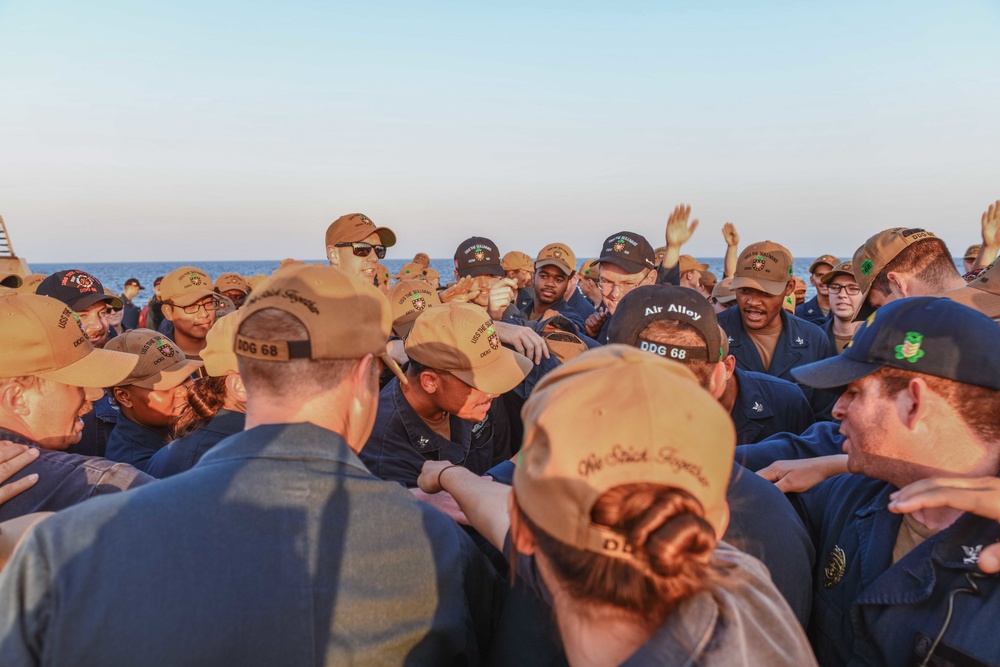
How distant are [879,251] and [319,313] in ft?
15.3

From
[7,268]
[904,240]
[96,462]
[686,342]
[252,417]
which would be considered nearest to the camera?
[252,417]

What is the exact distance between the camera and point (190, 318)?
754cm

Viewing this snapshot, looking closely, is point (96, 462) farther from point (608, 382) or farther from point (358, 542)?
point (608, 382)

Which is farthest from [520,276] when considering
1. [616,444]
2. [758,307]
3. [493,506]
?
[616,444]

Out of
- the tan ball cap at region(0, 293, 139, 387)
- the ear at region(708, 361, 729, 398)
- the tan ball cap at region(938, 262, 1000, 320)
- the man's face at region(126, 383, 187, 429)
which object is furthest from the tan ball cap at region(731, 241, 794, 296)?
the tan ball cap at region(0, 293, 139, 387)

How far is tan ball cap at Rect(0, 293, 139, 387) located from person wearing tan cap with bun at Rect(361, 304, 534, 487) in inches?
62.1

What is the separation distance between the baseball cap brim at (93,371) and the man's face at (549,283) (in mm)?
6084

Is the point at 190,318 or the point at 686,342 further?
the point at 190,318

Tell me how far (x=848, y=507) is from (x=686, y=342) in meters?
1.05

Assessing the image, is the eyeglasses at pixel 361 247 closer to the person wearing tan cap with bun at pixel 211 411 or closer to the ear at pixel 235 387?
the person wearing tan cap with bun at pixel 211 411

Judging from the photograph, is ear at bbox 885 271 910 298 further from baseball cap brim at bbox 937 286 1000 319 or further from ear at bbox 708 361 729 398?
ear at bbox 708 361 729 398

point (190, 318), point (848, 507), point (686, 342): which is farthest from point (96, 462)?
point (190, 318)

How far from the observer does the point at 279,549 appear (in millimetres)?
1856

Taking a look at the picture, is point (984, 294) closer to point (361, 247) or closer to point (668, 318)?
point (668, 318)
